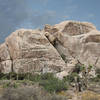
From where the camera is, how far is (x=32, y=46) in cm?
4228

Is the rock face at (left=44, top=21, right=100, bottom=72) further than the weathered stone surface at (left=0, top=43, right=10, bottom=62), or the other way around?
the rock face at (left=44, top=21, right=100, bottom=72)

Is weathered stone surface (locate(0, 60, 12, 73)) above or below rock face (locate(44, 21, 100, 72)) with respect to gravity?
below

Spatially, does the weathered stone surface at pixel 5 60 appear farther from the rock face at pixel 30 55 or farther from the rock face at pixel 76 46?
the rock face at pixel 76 46

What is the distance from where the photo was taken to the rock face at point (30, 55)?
41.0 metres

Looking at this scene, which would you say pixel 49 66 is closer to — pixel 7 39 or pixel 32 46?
pixel 32 46

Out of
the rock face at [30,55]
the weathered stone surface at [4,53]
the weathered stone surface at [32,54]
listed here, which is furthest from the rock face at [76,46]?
the weathered stone surface at [4,53]

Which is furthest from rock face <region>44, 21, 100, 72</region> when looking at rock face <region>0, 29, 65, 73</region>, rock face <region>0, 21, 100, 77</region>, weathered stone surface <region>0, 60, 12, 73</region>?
weathered stone surface <region>0, 60, 12, 73</region>

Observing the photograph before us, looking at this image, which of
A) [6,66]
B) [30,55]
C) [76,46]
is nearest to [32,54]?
[30,55]

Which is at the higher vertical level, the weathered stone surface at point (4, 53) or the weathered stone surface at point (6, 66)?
the weathered stone surface at point (4, 53)

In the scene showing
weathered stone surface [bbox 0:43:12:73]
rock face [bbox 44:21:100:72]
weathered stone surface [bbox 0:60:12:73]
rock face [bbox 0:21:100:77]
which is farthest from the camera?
rock face [bbox 44:21:100:72]

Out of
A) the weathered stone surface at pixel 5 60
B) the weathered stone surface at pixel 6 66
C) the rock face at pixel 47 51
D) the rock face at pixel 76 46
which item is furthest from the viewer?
the rock face at pixel 76 46

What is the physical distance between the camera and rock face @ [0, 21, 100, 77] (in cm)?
4128

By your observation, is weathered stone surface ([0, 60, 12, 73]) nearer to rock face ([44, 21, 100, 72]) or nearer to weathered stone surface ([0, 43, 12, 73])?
weathered stone surface ([0, 43, 12, 73])

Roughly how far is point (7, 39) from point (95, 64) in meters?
21.2
